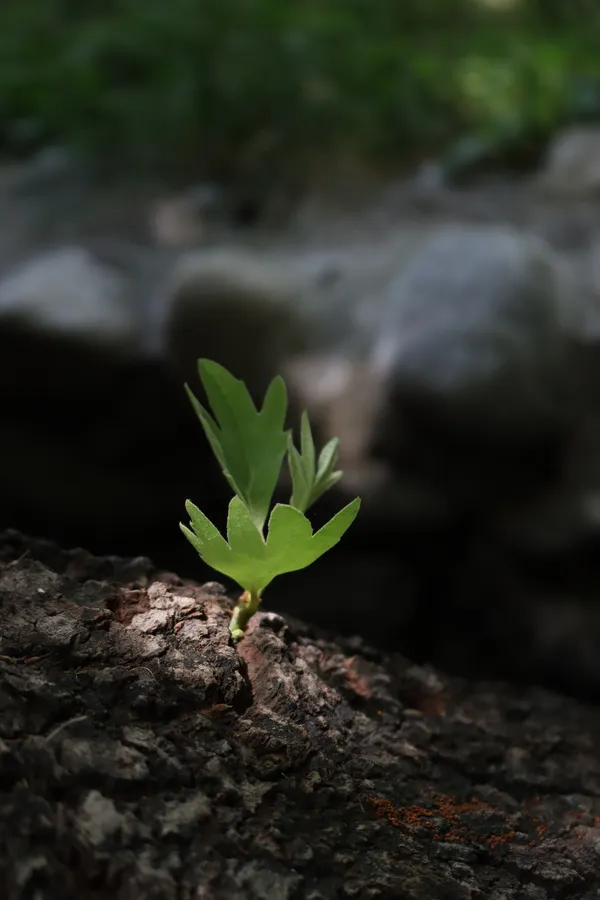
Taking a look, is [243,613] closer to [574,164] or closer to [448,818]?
[448,818]

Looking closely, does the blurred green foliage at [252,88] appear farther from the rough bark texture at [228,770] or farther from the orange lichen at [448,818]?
the orange lichen at [448,818]

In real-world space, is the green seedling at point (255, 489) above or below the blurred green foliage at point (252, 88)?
below

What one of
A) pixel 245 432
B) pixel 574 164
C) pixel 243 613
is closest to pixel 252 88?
pixel 574 164

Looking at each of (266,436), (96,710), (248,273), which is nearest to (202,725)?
(96,710)

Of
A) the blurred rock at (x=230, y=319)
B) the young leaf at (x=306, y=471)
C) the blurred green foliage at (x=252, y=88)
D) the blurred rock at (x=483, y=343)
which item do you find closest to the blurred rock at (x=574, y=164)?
the blurred green foliage at (x=252, y=88)

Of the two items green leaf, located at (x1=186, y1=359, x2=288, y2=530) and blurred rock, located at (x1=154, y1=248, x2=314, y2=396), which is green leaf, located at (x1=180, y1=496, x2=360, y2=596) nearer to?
green leaf, located at (x1=186, y1=359, x2=288, y2=530)

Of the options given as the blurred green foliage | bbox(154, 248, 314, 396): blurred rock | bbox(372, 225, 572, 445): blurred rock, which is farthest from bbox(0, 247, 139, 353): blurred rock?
the blurred green foliage

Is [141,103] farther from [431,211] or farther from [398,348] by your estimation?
[398,348]
